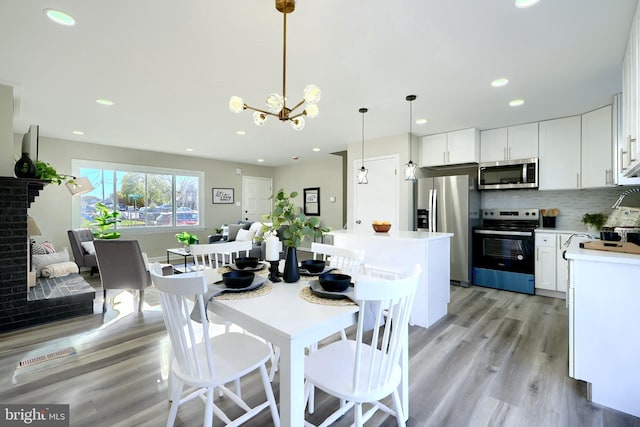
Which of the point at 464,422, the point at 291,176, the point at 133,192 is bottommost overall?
the point at 464,422

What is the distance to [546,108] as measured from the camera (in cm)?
350

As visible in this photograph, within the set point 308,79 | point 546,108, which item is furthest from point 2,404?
point 546,108

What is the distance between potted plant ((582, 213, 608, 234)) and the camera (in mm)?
3650

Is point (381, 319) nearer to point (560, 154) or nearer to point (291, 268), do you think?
point (291, 268)

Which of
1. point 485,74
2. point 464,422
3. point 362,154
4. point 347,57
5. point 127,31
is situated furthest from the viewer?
point 362,154

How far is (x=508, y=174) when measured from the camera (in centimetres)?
420

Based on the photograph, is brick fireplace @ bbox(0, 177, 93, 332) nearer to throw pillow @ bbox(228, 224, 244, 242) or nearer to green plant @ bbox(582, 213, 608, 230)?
throw pillow @ bbox(228, 224, 244, 242)

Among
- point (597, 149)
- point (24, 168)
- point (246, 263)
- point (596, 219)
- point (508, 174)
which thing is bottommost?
point (246, 263)

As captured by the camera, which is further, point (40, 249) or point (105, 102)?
point (40, 249)

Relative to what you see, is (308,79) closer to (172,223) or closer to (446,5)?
(446,5)

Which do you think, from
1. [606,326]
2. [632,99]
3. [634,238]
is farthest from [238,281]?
[634,238]

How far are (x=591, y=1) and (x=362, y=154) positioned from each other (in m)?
3.54

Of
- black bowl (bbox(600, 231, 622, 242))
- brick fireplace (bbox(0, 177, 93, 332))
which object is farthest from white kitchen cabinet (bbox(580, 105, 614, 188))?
brick fireplace (bbox(0, 177, 93, 332))

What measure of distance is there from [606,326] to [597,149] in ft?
9.32
